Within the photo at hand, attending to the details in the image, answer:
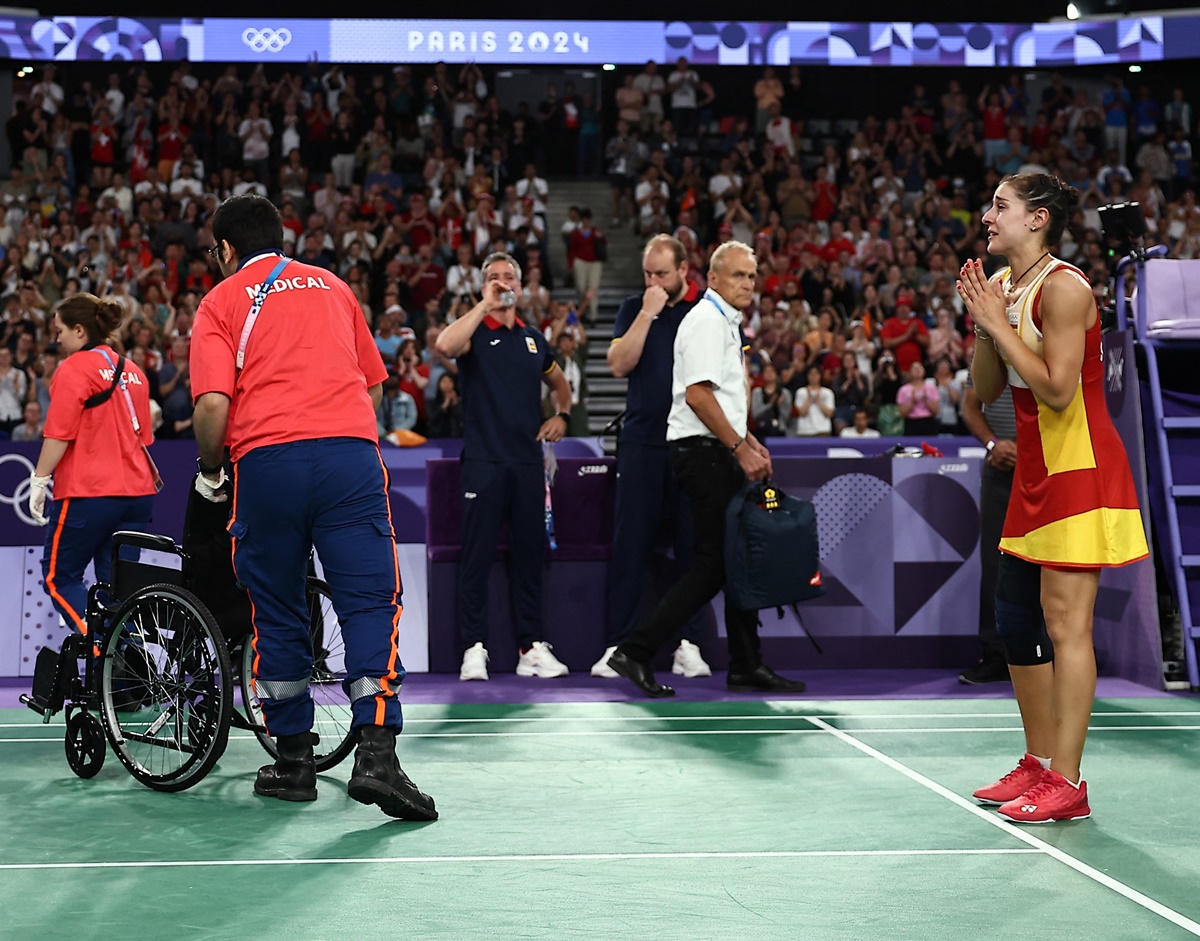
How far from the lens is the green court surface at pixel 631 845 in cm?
361

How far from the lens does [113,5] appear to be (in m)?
21.9

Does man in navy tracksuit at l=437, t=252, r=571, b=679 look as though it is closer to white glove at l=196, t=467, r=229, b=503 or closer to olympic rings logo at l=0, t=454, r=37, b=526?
white glove at l=196, t=467, r=229, b=503

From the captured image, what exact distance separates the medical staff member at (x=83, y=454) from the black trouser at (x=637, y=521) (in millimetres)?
2496

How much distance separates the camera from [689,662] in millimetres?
8031

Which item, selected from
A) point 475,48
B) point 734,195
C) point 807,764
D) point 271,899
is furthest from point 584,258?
point 271,899

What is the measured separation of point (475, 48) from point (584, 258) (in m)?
5.47

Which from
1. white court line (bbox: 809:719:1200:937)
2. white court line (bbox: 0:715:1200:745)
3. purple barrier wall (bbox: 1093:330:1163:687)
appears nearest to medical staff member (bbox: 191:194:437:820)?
white court line (bbox: 0:715:1200:745)

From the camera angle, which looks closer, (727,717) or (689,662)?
(727,717)

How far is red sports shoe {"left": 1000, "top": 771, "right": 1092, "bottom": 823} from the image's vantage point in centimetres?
460

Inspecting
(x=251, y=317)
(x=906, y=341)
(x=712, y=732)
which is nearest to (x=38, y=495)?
(x=251, y=317)

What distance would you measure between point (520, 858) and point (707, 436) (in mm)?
3395

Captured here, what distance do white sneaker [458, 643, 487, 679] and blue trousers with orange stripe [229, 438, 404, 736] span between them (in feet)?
10.1

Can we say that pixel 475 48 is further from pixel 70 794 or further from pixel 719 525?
pixel 70 794

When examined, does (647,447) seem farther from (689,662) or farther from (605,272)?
(605,272)
